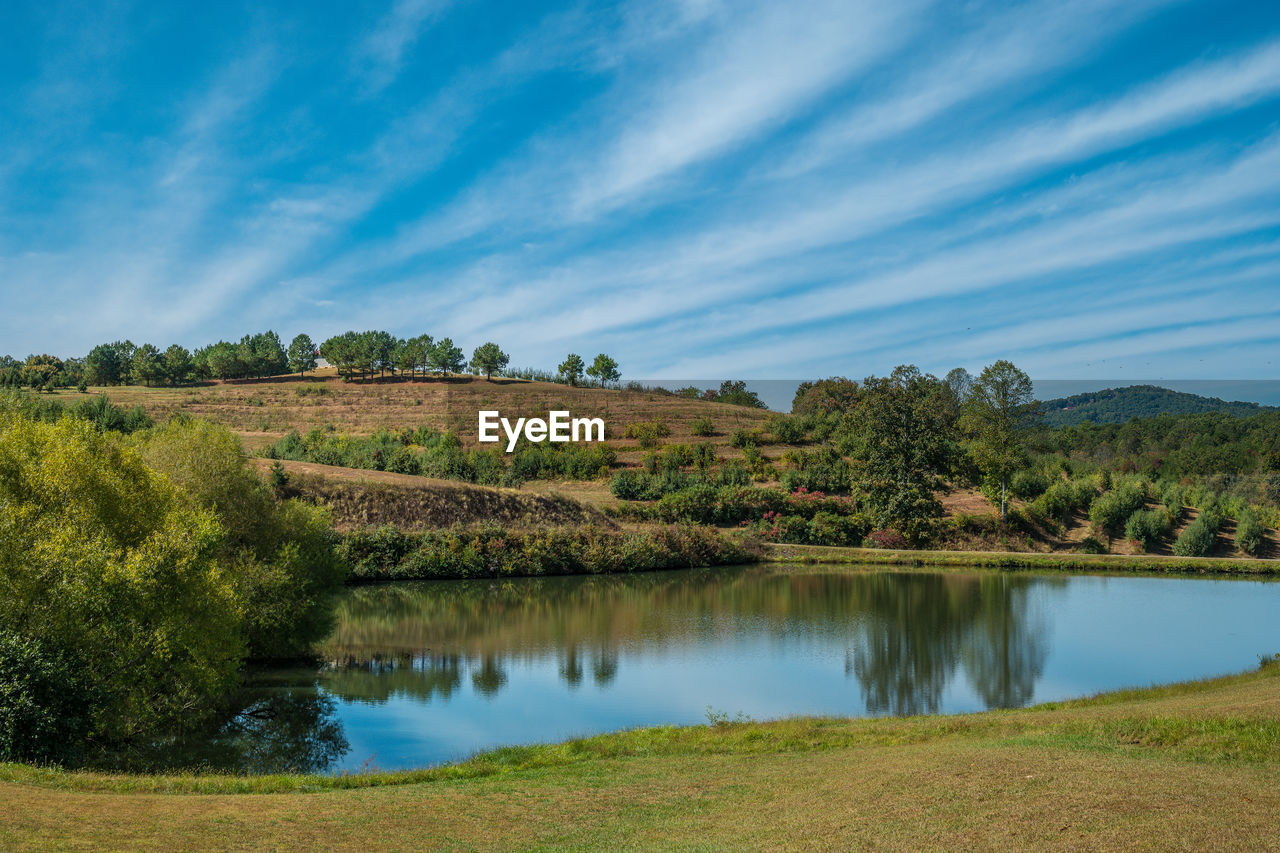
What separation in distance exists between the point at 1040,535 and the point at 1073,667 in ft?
126

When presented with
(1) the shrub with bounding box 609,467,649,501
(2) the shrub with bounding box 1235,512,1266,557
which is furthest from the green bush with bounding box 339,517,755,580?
(2) the shrub with bounding box 1235,512,1266,557

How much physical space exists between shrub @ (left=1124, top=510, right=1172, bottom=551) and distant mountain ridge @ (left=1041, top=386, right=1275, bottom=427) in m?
122

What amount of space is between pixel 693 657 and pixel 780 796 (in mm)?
16781

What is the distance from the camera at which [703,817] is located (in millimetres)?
11344

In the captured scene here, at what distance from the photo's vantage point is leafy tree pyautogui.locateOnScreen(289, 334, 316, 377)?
404 ft

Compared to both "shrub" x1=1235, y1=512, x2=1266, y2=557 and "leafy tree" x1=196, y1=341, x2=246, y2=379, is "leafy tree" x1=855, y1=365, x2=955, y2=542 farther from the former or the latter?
"leafy tree" x1=196, y1=341, x2=246, y2=379

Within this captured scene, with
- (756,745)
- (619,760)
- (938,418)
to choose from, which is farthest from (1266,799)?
(938,418)

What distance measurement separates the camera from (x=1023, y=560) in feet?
177

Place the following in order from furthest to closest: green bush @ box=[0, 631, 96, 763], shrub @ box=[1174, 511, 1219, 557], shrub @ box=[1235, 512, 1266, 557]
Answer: shrub @ box=[1235, 512, 1266, 557]
shrub @ box=[1174, 511, 1219, 557]
green bush @ box=[0, 631, 96, 763]

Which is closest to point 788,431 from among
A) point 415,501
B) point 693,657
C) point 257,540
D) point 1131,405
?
point 415,501

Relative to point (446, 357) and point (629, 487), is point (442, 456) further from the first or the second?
point (446, 357)

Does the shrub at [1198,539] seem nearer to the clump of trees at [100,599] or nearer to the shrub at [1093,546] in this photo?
the shrub at [1093,546]

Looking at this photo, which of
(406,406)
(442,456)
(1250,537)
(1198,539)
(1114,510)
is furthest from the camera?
(406,406)

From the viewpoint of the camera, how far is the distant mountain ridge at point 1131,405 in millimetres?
172500
